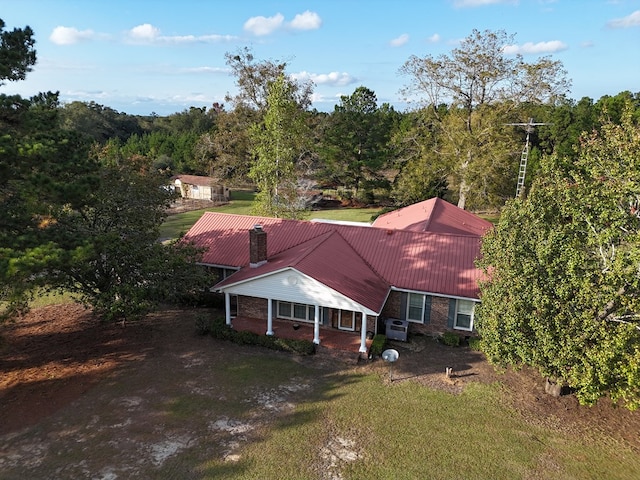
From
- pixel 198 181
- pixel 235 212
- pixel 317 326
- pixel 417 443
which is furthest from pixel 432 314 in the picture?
pixel 198 181

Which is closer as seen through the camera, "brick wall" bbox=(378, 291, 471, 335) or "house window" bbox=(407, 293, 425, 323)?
"brick wall" bbox=(378, 291, 471, 335)

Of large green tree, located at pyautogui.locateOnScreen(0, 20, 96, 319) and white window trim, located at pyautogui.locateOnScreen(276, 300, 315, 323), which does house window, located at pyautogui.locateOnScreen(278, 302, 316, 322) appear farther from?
large green tree, located at pyautogui.locateOnScreen(0, 20, 96, 319)

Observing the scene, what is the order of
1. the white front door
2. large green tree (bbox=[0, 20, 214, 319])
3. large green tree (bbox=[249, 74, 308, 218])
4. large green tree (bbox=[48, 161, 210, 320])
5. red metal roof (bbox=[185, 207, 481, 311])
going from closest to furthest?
large green tree (bbox=[0, 20, 214, 319]) < large green tree (bbox=[48, 161, 210, 320]) < red metal roof (bbox=[185, 207, 481, 311]) < the white front door < large green tree (bbox=[249, 74, 308, 218])

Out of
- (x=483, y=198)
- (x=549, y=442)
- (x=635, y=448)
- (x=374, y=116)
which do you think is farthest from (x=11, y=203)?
(x=374, y=116)

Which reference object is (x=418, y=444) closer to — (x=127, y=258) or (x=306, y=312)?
(x=306, y=312)

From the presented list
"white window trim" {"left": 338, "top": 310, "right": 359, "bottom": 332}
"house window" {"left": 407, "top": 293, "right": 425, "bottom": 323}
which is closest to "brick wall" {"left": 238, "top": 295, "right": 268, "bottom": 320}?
"white window trim" {"left": 338, "top": 310, "right": 359, "bottom": 332}

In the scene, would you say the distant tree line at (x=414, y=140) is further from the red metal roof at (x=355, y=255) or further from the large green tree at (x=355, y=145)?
the red metal roof at (x=355, y=255)
